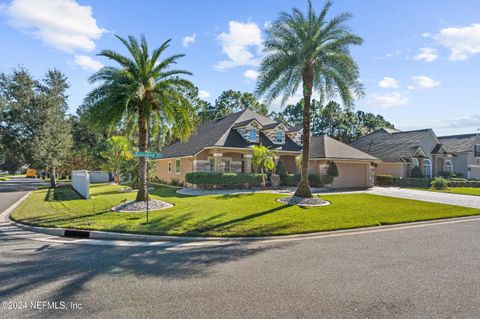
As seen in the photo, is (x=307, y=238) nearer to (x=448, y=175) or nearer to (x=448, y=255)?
(x=448, y=255)

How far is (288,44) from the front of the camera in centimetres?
1812

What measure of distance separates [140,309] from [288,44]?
16.7 meters

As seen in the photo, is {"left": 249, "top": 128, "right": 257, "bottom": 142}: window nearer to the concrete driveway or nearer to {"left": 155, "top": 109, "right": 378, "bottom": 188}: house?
{"left": 155, "top": 109, "right": 378, "bottom": 188}: house

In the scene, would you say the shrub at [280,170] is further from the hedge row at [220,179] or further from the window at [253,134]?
the window at [253,134]

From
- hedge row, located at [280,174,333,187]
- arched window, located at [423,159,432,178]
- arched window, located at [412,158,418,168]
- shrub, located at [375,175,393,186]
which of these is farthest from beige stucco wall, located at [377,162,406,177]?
hedge row, located at [280,174,333,187]

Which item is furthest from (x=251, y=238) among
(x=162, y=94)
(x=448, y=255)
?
(x=162, y=94)

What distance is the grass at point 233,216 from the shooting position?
36.6 feet

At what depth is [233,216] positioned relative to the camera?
532 inches

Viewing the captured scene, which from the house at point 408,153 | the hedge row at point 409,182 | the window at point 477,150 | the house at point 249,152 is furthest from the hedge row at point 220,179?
the window at point 477,150

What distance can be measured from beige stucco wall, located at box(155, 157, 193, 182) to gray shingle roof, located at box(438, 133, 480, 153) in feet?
122

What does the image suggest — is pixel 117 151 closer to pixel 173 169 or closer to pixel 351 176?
pixel 173 169

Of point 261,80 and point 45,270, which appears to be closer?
point 45,270

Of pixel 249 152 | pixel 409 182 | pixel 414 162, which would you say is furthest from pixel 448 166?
pixel 249 152

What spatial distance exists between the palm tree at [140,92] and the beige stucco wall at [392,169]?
1136 inches
